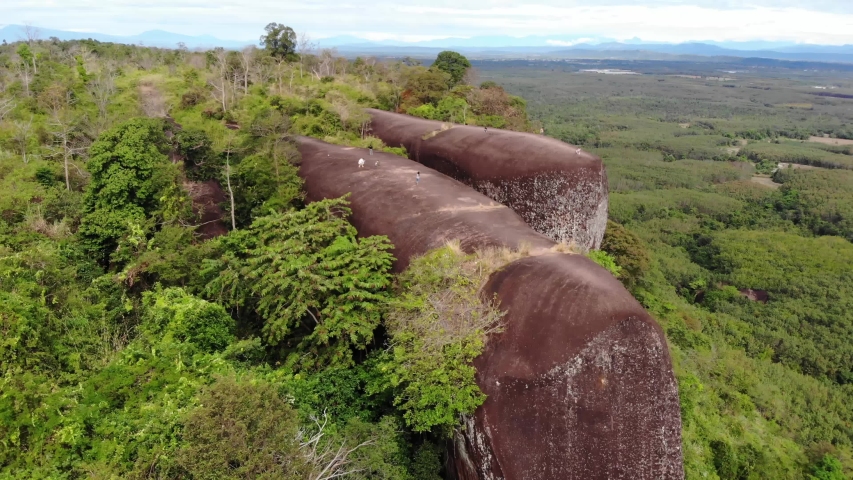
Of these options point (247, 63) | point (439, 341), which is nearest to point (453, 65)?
point (247, 63)

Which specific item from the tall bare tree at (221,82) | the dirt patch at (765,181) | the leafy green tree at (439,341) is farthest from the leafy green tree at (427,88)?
the dirt patch at (765,181)

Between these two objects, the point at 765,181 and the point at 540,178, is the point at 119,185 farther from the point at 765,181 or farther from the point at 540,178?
the point at 765,181

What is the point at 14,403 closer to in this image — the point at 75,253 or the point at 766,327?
the point at 75,253

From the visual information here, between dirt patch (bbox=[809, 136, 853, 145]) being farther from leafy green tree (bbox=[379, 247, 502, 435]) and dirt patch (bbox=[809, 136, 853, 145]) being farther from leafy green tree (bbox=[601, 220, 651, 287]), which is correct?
leafy green tree (bbox=[379, 247, 502, 435])

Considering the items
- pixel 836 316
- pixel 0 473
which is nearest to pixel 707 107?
pixel 836 316

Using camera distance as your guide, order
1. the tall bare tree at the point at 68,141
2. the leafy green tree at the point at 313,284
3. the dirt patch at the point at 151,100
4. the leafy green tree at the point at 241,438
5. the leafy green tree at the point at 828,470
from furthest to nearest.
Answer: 1. the dirt patch at the point at 151,100
2. the tall bare tree at the point at 68,141
3. the leafy green tree at the point at 828,470
4. the leafy green tree at the point at 313,284
5. the leafy green tree at the point at 241,438

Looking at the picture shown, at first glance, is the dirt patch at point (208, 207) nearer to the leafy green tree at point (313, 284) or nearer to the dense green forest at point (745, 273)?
the leafy green tree at point (313, 284)

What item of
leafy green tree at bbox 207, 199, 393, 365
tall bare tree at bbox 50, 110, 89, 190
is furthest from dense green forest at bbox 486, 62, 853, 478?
tall bare tree at bbox 50, 110, 89, 190
